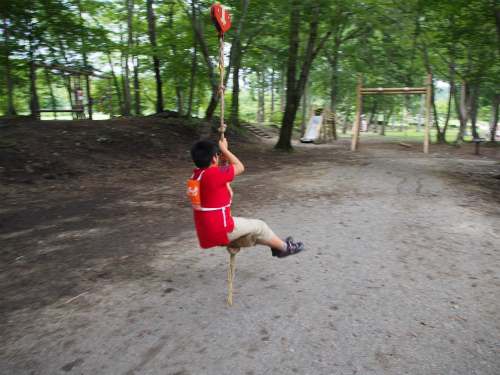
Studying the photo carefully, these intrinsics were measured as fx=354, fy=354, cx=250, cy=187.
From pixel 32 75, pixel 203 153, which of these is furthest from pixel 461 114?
pixel 32 75

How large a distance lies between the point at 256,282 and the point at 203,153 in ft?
5.51

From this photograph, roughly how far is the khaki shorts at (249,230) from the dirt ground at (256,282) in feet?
2.01

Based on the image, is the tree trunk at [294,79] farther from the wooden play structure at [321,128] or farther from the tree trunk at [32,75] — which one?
the tree trunk at [32,75]

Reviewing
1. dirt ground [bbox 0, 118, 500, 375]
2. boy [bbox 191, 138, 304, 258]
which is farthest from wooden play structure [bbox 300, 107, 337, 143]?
boy [bbox 191, 138, 304, 258]

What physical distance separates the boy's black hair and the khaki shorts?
26.8 inches

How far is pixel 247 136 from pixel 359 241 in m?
→ 14.5

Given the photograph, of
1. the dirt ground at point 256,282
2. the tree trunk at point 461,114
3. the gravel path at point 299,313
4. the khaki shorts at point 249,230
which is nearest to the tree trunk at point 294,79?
the dirt ground at point 256,282

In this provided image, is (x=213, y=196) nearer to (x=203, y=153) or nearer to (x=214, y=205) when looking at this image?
(x=214, y=205)

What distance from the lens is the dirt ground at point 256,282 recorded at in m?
2.81

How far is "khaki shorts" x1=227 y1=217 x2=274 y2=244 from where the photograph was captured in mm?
3521

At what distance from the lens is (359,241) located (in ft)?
17.4

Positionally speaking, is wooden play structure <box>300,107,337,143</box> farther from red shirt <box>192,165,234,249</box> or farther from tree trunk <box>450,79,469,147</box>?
red shirt <box>192,165,234,249</box>

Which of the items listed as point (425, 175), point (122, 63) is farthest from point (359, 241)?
point (122, 63)

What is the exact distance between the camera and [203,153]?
3295mm
